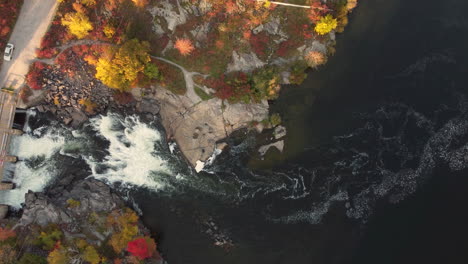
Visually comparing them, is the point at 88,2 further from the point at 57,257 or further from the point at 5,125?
the point at 57,257

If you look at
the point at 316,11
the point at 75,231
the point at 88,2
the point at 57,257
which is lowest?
the point at 57,257

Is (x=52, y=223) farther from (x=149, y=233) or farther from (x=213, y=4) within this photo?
(x=213, y=4)

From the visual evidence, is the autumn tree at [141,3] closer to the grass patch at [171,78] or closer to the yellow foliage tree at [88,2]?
the yellow foliage tree at [88,2]

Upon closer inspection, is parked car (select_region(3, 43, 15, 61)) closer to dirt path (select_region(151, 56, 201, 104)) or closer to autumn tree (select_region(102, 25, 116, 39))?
autumn tree (select_region(102, 25, 116, 39))

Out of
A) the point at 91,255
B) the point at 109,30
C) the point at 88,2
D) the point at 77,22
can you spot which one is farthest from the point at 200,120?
the point at 91,255

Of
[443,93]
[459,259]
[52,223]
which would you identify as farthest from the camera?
[443,93]

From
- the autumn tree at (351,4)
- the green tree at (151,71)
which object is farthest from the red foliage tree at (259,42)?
the green tree at (151,71)

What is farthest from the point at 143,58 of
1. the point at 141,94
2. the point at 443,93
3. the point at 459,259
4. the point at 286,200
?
the point at 459,259

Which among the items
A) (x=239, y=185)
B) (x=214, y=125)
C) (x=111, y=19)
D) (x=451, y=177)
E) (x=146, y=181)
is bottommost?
(x=146, y=181)
